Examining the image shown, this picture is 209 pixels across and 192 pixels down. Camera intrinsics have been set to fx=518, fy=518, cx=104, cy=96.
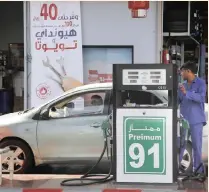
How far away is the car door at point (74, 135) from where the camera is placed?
794 cm

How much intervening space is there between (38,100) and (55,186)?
5463 millimetres

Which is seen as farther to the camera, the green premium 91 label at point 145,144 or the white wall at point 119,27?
the white wall at point 119,27

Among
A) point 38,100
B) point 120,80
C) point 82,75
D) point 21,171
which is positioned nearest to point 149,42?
point 82,75

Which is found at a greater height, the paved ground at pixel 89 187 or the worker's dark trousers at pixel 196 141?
the worker's dark trousers at pixel 196 141

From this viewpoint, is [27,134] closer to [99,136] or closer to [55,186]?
[99,136]

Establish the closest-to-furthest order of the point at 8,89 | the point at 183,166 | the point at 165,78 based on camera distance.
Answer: the point at 165,78
the point at 183,166
the point at 8,89

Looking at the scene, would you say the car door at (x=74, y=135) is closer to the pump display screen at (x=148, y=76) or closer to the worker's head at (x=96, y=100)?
the worker's head at (x=96, y=100)

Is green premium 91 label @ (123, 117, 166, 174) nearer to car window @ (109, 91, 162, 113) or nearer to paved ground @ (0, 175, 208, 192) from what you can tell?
paved ground @ (0, 175, 208, 192)

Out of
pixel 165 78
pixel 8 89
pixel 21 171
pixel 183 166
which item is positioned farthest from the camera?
A: pixel 8 89

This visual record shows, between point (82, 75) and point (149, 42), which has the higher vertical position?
point (149, 42)

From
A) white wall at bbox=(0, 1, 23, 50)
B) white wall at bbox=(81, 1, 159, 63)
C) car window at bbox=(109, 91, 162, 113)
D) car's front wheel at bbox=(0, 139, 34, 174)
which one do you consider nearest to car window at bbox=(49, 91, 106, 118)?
car's front wheel at bbox=(0, 139, 34, 174)

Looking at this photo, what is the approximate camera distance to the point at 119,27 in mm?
11344

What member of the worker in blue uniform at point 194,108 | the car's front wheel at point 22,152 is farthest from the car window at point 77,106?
the worker in blue uniform at point 194,108

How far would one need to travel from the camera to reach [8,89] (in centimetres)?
1521
